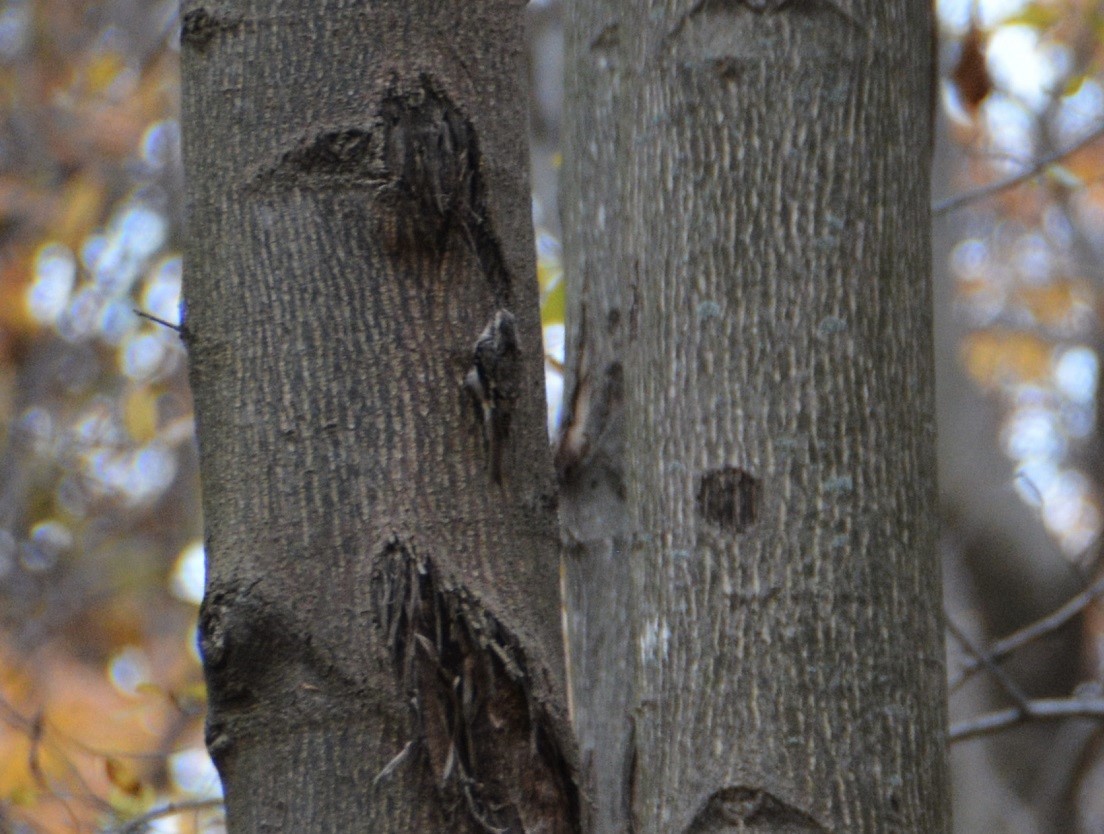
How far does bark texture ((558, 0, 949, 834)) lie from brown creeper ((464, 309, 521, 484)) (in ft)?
1.28

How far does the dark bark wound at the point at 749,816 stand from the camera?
1401mm

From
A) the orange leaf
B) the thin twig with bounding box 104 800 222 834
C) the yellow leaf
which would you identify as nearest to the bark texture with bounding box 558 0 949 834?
the thin twig with bounding box 104 800 222 834

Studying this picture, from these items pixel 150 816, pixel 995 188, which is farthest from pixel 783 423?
pixel 995 188

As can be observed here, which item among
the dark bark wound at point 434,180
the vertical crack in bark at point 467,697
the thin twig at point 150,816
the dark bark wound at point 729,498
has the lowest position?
the thin twig at point 150,816

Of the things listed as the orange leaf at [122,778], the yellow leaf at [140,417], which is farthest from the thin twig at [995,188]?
the yellow leaf at [140,417]

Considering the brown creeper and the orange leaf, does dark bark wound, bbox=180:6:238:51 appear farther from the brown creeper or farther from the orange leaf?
the orange leaf

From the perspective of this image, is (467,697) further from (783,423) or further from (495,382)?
(783,423)

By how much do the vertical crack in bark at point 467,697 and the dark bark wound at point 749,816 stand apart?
0.36 m

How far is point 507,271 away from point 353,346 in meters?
0.19

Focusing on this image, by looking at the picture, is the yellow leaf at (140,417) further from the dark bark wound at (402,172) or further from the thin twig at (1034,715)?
the dark bark wound at (402,172)

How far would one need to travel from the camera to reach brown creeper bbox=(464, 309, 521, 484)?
117 centimetres

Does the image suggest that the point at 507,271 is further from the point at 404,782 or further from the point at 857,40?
the point at 857,40

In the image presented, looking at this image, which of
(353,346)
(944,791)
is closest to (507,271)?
(353,346)

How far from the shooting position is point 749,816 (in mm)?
1426
